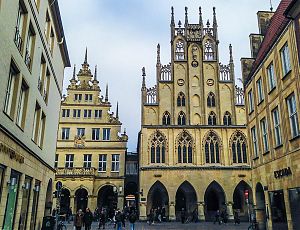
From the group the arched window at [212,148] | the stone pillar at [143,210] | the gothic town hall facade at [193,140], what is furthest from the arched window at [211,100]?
the stone pillar at [143,210]

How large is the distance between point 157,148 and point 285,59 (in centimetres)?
2380

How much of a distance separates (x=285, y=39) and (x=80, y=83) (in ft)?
105

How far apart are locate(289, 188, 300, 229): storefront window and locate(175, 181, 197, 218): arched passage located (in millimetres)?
22731

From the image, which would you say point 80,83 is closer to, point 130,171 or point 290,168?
point 130,171

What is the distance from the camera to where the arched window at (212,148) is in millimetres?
37156

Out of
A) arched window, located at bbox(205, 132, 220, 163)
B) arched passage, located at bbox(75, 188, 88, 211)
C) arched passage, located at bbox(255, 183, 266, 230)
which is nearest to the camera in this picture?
arched passage, located at bbox(255, 183, 266, 230)

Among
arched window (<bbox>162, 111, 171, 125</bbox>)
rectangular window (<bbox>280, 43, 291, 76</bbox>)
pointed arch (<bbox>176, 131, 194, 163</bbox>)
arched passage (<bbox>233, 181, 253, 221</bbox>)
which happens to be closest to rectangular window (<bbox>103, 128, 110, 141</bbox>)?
arched window (<bbox>162, 111, 171, 125</bbox>)

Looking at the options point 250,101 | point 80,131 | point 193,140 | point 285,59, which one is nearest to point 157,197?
point 193,140

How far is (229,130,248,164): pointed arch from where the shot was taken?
37531mm

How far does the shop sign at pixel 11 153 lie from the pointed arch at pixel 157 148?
81.8ft

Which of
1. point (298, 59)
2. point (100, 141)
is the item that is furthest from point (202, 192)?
point (298, 59)

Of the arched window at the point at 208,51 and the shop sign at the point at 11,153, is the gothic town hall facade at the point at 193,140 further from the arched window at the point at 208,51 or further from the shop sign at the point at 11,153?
the shop sign at the point at 11,153

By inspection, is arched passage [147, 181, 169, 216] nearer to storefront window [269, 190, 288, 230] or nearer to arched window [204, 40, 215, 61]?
arched window [204, 40, 215, 61]

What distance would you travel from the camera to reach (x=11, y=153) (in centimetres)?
1118
